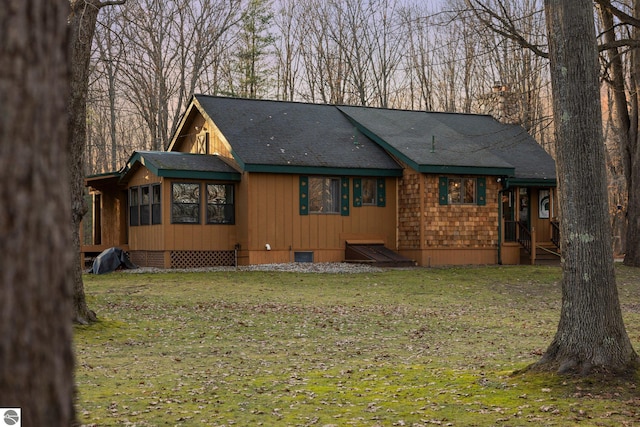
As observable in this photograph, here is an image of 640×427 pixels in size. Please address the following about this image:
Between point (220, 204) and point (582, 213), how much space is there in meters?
18.3

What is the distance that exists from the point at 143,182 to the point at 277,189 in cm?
461

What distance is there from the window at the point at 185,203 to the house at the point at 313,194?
33 mm

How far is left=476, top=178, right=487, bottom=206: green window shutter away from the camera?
88.2ft

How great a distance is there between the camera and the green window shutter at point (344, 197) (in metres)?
26.2

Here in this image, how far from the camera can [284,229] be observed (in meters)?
25.2

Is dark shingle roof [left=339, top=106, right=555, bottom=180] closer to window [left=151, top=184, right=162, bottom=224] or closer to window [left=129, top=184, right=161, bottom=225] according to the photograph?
window [left=151, top=184, right=162, bottom=224]

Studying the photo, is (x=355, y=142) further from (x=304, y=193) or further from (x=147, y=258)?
(x=147, y=258)

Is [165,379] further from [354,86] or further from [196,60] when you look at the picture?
[354,86]

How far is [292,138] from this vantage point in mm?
26703

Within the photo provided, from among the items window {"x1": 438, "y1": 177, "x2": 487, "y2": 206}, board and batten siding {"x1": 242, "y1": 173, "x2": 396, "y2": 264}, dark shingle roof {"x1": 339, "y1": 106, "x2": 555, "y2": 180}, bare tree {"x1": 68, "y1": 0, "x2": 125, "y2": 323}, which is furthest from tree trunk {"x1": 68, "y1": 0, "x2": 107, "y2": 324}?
window {"x1": 438, "y1": 177, "x2": 487, "y2": 206}

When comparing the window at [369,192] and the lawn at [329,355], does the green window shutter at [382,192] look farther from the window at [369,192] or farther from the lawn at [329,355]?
the lawn at [329,355]

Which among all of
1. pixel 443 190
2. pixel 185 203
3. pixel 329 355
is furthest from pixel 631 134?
pixel 329 355

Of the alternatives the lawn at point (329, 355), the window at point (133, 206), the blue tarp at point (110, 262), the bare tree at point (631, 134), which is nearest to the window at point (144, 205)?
the window at point (133, 206)

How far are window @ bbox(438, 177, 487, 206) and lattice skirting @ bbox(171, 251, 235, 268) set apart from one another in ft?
23.9
